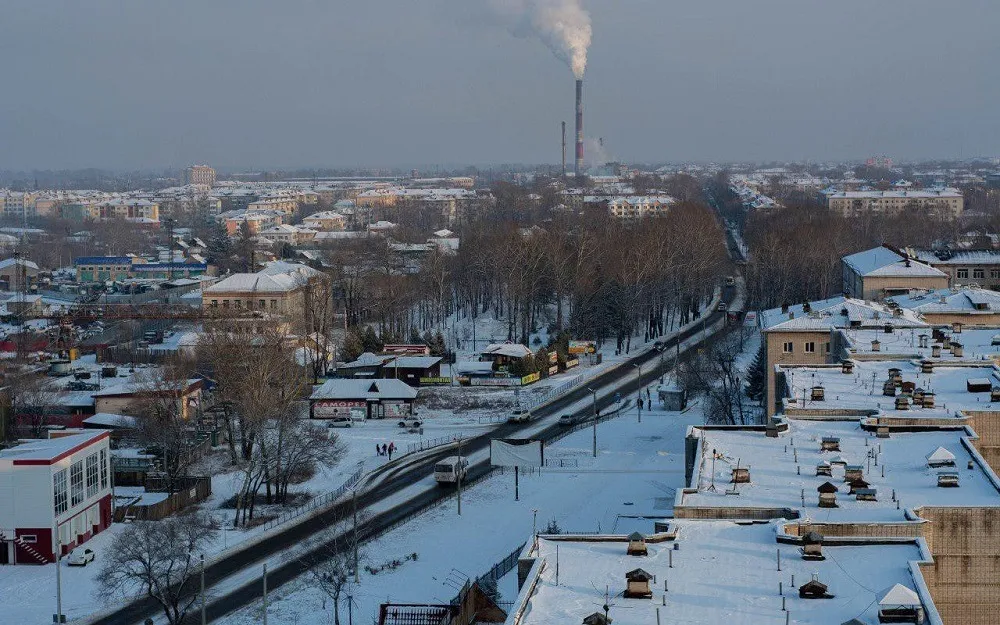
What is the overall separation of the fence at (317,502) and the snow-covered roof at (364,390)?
8.96 metres

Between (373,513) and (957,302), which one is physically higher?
(957,302)

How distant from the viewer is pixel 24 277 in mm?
96875

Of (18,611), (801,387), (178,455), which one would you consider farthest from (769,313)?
(18,611)

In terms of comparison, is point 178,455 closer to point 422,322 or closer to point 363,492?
point 363,492

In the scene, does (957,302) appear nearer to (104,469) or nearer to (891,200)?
(104,469)

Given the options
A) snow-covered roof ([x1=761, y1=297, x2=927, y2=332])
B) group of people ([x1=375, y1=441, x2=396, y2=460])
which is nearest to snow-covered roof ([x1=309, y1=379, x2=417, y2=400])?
group of people ([x1=375, y1=441, x2=396, y2=460])

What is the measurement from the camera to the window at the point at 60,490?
30.7m

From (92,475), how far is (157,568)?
6.16 metres

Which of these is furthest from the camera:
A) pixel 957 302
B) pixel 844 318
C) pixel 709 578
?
pixel 957 302

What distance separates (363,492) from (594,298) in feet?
107

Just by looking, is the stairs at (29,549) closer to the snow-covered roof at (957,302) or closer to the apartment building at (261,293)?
the snow-covered roof at (957,302)

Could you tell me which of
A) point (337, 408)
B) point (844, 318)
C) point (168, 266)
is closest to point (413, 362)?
point (337, 408)

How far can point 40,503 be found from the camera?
30.5 metres

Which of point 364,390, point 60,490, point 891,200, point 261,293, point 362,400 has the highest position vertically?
point 891,200
